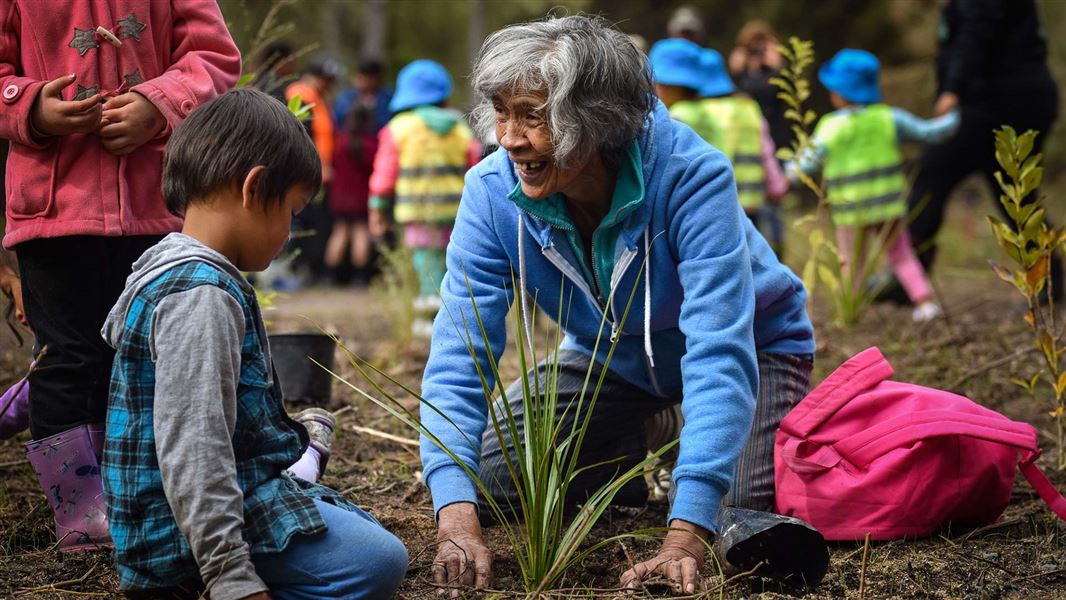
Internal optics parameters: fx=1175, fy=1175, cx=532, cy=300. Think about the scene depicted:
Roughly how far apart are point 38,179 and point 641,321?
57.0 inches

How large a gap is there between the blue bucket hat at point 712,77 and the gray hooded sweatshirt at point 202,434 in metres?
5.20

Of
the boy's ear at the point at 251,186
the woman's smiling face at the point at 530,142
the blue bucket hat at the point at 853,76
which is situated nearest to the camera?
the boy's ear at the point at 251,186

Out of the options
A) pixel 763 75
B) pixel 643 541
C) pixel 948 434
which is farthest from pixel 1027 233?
pixel 763 75

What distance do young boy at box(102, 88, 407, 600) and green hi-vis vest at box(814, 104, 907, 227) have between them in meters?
4.82

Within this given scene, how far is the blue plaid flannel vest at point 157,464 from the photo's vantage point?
2043 mm

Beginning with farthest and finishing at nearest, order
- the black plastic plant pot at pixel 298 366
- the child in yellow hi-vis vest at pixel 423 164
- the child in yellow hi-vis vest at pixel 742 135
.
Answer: the child in yellow hi-vis vest at pixel 742 135, the child in yellow hi-vis vest at pixel 423 164, the black plastic plant pot at pixel 298 366

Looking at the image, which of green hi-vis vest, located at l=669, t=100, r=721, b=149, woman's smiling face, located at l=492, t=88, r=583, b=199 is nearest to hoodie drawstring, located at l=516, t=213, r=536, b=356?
woman's smiling face, located at l=492, t=88, r=583, b=199

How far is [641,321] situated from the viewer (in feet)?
9.51

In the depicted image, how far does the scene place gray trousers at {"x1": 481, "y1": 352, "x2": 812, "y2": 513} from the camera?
2980 millimetres

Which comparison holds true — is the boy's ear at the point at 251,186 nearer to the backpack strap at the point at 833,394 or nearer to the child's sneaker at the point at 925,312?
the backpack strap at the point at 833,394

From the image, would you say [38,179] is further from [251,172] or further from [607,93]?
[607,93]

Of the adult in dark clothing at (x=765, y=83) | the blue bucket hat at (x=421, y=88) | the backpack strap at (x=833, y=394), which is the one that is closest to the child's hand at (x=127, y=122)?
the backpack strap at (x=833, y=394)

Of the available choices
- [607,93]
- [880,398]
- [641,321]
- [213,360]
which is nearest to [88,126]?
[213,360]

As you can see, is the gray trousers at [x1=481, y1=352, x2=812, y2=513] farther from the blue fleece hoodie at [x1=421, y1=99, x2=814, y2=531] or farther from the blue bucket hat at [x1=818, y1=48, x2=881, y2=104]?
the blue bucket hat at [x1=818, y1=48, x2=881, y2=104]
